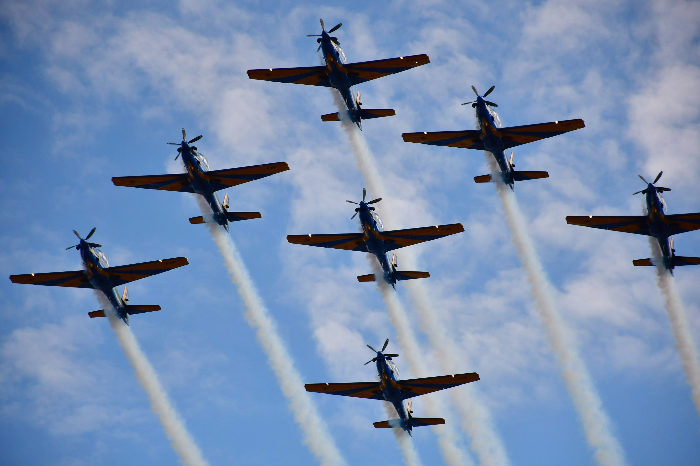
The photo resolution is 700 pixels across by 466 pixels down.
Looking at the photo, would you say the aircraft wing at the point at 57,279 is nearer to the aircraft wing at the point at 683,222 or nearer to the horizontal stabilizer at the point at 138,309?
the horizontal stabilizer at the point at 138,309

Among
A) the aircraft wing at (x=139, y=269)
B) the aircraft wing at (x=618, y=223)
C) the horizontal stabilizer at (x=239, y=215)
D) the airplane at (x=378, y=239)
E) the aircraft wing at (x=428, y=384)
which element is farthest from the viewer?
the horizontal stabilizer at (x=239, y=215)

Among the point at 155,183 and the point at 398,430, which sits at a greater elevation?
the point at 155,183

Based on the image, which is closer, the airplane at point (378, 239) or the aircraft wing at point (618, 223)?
the airplane at point (378, 239)

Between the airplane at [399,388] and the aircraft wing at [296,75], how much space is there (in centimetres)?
2463

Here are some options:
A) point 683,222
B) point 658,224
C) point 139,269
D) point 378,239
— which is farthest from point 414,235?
point 139,269

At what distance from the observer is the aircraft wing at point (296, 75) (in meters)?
Result: 76.0

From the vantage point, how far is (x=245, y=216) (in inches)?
2943

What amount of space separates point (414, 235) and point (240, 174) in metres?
16.6

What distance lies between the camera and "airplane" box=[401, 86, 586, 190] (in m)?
73.1

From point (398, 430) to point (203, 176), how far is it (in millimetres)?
28804

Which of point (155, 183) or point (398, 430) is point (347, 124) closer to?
point (155, 183)

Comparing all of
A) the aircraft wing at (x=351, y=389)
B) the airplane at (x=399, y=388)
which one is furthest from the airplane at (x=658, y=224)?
the aircraft wing at (x=351, y=389)

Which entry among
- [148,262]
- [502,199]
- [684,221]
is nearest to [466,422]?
[502,199]

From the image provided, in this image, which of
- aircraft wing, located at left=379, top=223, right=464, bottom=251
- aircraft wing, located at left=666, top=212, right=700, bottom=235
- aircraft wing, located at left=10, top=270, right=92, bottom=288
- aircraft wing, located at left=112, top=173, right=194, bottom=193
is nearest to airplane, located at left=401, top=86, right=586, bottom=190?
aircraft wing, located at left=379, top=223, right=464, bottom=251
